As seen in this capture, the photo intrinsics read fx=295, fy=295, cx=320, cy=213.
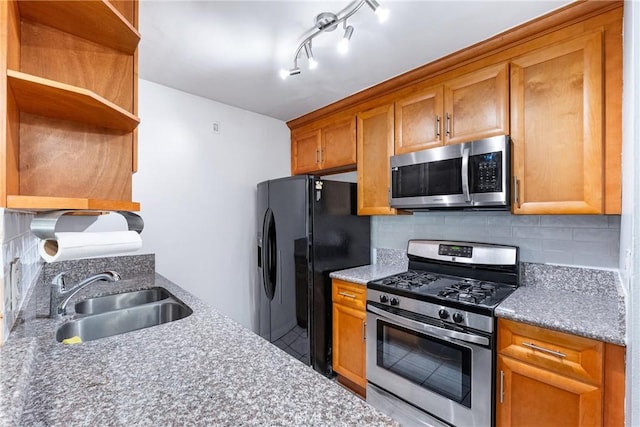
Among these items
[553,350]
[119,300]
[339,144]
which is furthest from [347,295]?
[119,300]

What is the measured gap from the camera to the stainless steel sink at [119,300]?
62.7 inches

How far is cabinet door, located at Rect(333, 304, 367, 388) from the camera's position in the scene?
2143mm

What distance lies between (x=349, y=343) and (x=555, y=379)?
1.26 m

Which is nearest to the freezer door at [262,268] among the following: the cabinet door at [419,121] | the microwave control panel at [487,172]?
the cabinet door at [419,121]

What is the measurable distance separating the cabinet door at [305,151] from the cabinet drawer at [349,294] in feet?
3.94

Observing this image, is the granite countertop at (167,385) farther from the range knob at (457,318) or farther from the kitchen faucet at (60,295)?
the range knob at (457,318)

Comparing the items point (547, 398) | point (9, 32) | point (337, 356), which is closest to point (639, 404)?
point (547, 398)

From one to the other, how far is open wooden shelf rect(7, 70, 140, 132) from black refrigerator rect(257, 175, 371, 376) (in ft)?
4.43

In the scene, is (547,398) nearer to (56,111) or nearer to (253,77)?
(56,111)

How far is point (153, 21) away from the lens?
1569mm

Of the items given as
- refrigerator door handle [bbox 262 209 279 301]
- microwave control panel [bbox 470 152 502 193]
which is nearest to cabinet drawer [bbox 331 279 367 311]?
refrigerator door handle [bbox 262 209 279 301]

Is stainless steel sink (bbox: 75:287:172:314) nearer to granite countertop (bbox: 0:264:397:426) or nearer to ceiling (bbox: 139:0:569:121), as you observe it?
granite countertop (bbox: 0:264:397:426)

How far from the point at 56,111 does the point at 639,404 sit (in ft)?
5.67

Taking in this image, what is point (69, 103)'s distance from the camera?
0.93 m
